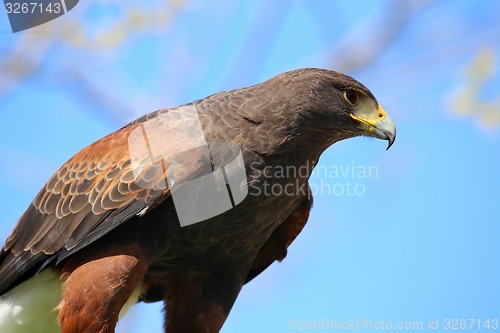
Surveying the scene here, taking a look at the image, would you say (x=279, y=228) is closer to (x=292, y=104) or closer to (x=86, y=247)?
(x=292, y=104)

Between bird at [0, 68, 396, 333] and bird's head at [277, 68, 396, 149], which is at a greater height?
bird's head at [277, 68, 396, 149]

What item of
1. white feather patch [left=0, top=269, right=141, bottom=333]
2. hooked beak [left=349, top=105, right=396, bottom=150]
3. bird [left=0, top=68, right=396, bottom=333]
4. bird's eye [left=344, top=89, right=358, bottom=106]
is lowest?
white feather patch [left=0, top=269, right=141, bottom=333]

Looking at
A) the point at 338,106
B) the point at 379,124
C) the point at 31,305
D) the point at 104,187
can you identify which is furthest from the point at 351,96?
the point at 31,305

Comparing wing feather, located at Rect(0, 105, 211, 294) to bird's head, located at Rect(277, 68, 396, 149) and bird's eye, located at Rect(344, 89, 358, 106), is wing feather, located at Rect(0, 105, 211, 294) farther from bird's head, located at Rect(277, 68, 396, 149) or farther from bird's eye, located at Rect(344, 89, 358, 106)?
bird's eye, located at Rect(344, 89, 358, 106)

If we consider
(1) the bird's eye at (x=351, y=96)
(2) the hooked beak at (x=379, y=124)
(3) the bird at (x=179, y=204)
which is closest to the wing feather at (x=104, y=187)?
(3) the bird at (x=179, y=204)

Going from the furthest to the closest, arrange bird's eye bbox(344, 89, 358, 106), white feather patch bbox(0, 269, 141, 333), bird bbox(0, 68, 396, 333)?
bird's eye bbox(344, 89, 358, 106)
white feather patch bbox(0, 269, 141, 333)
bird bbox(0, 68, 396, 333)

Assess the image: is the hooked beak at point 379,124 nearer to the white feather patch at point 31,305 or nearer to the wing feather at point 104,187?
the wing feather at point 104,187

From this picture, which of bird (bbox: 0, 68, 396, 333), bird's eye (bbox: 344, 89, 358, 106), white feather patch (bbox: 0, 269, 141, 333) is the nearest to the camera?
bird (bbox: 0, 68, 396, 333)

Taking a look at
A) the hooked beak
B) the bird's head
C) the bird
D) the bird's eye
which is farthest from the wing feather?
the hooked beak

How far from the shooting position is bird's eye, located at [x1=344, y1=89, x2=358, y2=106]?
6.56 meters

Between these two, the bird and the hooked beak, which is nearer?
the bird

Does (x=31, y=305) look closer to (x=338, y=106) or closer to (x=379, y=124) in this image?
(x=338, y=106)

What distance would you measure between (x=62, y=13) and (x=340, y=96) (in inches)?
112

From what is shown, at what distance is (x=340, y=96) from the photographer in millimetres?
6520
